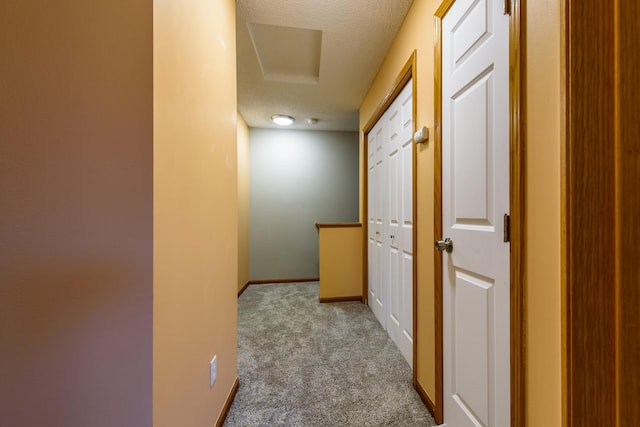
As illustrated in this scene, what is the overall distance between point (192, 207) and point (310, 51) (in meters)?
1.84

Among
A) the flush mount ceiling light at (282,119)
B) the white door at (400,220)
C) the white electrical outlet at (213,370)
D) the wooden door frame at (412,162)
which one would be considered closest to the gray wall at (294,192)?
the flush mount ceiling light at (282,119)

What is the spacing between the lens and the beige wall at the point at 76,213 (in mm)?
472

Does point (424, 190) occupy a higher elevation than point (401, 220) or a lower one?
higher

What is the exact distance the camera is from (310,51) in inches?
79.8

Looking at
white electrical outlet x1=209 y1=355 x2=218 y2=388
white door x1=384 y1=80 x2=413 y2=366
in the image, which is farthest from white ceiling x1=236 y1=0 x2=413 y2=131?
white electrical outlet x1=209 y1=355 x2=218 y2=388

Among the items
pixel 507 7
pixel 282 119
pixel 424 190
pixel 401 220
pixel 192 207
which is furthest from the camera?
pixel 282 119

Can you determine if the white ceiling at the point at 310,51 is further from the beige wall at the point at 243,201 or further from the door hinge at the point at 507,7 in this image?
the door hinge at the point at 507,7

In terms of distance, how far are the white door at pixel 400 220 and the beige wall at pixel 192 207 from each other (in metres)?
1.15

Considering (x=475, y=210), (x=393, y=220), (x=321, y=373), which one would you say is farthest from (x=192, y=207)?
(x=393, y=220)

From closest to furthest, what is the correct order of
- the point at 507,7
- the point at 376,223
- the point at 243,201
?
the point at 507,7, the point at 376,223, the point at 243,201

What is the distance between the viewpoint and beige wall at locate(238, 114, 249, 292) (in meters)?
3.24

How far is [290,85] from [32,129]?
2288mm
